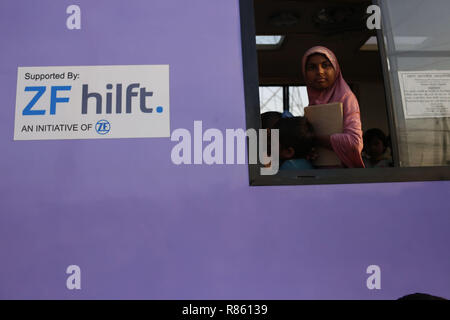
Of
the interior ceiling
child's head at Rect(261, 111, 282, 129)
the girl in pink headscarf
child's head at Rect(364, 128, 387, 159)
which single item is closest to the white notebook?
the girl in pink headscarf

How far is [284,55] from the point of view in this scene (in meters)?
4.08

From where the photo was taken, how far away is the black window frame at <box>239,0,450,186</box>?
1377mm

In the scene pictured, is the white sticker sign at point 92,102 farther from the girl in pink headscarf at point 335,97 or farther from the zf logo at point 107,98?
the girl in pink headscarf at point 335,97

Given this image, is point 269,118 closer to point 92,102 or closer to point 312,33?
point 92,102

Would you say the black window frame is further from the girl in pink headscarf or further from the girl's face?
the girl's face

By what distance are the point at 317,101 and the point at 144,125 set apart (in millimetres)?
902

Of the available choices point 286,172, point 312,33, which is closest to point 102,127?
point 286,172

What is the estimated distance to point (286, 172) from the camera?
4.56 ft

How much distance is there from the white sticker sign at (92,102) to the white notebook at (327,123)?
0.68m

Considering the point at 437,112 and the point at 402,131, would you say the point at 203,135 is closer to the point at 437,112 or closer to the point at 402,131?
the point at 402,131

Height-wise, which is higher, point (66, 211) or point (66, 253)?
point (66, 211)

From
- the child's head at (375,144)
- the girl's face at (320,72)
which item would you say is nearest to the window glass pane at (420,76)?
the girl's face at (320,72)

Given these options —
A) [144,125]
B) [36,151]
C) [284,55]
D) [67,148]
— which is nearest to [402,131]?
[144,125]

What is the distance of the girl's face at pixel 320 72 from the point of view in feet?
6.08
